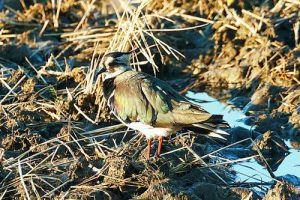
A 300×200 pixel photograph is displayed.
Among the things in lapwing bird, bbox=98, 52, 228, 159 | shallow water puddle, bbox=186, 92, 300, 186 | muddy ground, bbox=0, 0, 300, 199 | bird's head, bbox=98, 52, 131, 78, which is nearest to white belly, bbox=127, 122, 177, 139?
lapwing bird, bbox=98, 52, 228, 159

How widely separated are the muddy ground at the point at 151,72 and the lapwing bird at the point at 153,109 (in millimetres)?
213

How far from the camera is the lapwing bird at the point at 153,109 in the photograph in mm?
6410

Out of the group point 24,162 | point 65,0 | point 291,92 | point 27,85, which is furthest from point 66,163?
point 65,0

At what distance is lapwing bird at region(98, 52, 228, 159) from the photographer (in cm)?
641

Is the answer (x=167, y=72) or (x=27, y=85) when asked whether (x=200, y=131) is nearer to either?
(x=27, y=85)

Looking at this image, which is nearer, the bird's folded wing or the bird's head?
the bird's folded wing

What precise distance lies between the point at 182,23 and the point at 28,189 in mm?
4763

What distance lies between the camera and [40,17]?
10.8 meters

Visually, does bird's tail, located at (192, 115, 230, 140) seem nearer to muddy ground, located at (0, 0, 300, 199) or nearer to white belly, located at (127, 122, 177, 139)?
muddy ground, located at (0, 0, 300, 199)

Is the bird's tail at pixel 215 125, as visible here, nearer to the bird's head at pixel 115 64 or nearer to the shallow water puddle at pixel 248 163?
the shallow water puddle at pixel 248 163

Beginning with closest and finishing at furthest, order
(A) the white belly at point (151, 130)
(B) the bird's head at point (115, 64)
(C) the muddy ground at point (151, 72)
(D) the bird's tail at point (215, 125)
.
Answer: (C) the muddy ground at point (151, 72) → (D) the bird's tail at point (215, 125) → (A) the white belly at point (151, 130) → (B) the bird's head at point (115, 64)

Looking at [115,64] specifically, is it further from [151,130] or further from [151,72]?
[151,72]

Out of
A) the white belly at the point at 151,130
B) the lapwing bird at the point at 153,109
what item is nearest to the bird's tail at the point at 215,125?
the lapwing bird at the point at 153,109

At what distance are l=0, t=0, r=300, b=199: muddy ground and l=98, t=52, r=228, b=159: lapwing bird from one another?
0.70 feet
